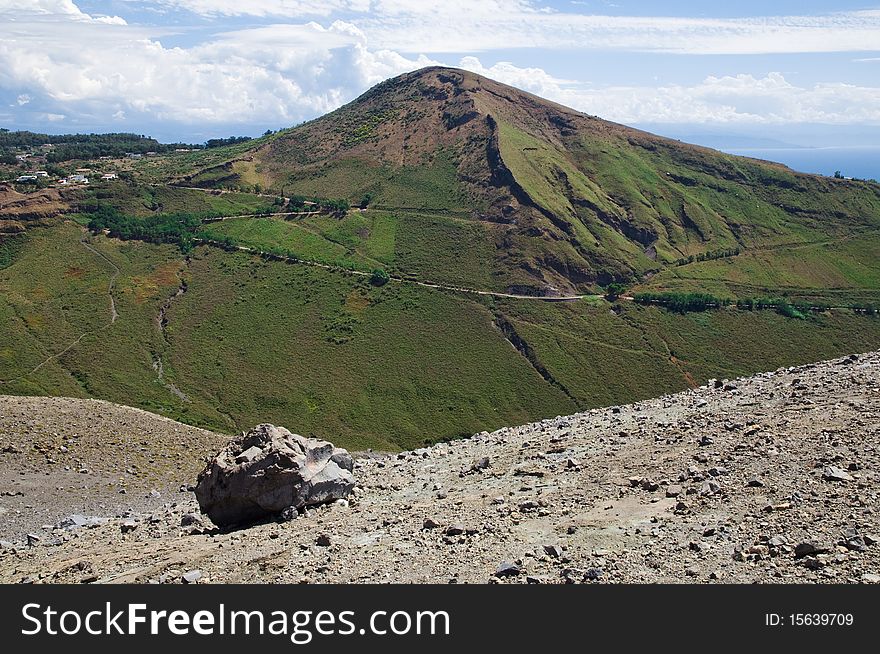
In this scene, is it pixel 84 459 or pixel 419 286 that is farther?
pixel 419 286

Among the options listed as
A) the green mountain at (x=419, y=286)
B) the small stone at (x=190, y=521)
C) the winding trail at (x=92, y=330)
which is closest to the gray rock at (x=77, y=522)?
the small stone at (x=190, y=521)

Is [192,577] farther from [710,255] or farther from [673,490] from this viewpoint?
[710,255]

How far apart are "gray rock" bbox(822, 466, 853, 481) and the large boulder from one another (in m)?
16.8

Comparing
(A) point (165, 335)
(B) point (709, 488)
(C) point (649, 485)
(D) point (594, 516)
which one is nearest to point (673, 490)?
(C) point (649, 485)

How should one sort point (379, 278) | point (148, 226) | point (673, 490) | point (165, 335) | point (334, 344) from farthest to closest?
point (148, 226)
point (379, 278)
point (334, 344)
point (165, 335)
point (673, 490)

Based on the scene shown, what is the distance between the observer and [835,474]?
19.8m

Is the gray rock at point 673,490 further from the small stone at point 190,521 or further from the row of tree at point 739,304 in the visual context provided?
the row of tree at point 739,304

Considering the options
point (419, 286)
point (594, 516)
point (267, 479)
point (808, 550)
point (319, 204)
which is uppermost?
point (319, 204)

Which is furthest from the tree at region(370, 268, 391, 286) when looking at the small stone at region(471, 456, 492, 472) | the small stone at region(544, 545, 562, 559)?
the small stone at region(544, 545, 562, 559)

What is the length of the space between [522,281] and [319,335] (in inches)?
1800

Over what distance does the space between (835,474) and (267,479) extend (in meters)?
19.2

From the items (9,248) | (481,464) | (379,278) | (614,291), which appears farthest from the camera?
(614,291)

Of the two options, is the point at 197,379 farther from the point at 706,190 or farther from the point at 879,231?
the point at 879,231

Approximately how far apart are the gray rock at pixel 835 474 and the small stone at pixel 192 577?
18339mm
